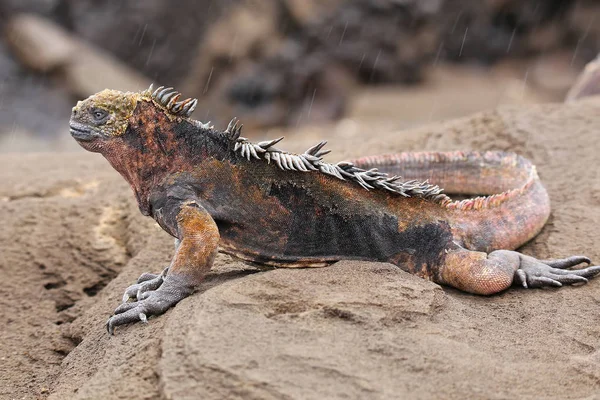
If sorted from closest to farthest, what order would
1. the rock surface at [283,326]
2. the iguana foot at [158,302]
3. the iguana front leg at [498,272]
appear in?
the rock surface at [283,326]
the iguana foot at [158,302]
the iguana front leg at [498,272]

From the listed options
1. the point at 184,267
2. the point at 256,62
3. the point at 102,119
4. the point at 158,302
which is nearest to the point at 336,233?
the point at 184,267

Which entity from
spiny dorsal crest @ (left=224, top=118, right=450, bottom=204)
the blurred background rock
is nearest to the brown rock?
the blurred background rock

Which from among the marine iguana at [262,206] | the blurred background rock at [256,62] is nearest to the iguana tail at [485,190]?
the marine iguana at [262,206]

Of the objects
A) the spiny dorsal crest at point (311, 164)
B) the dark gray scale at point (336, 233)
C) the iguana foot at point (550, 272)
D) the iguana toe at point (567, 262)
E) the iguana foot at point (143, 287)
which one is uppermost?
the spiny dorsal crest at point (311, 164)

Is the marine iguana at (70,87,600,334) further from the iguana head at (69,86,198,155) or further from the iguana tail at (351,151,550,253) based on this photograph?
the iguana tail at (351,151,550,253)

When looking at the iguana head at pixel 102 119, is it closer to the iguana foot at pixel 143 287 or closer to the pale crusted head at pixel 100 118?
the pale crusted head at pixel 100 118

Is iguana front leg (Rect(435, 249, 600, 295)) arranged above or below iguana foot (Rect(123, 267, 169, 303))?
above

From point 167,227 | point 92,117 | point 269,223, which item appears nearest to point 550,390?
point 269,223

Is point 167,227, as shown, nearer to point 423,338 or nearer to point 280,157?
point 280,157
